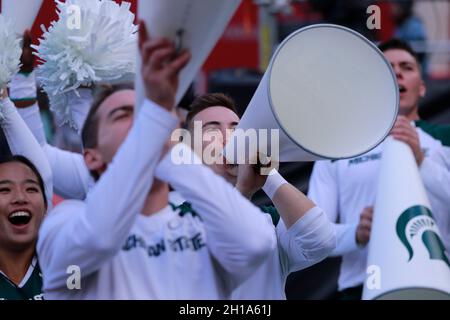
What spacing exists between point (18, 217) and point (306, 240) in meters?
0.77

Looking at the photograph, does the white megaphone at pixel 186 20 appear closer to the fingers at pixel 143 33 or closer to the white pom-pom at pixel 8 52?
the fingers at pixel 143 33

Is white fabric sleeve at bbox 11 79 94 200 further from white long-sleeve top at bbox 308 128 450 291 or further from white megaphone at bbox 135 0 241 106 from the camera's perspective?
white long-sleeve top at bbox 308 128 450 291

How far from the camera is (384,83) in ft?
7.09

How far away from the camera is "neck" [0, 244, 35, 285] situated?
2529 mm

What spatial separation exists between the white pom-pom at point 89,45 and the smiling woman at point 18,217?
0.81 feet

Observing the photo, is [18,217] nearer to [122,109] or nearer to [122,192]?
[122,109]

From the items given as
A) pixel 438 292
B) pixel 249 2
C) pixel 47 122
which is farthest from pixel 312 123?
pixel 249 2

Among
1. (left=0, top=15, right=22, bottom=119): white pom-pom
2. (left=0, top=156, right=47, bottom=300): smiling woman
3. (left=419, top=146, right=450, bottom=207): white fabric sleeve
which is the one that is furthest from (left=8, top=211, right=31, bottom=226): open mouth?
(left=419, top=146, right=450, bottom=207): white fabric sleeve

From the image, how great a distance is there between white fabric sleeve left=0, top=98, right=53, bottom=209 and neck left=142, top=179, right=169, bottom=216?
685mm

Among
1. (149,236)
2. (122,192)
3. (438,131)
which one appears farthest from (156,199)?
(438,131)

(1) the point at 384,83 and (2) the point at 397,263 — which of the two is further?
(2) the point at 397,263

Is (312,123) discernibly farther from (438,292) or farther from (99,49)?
(438,292)

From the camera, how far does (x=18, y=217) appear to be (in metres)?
2.47
